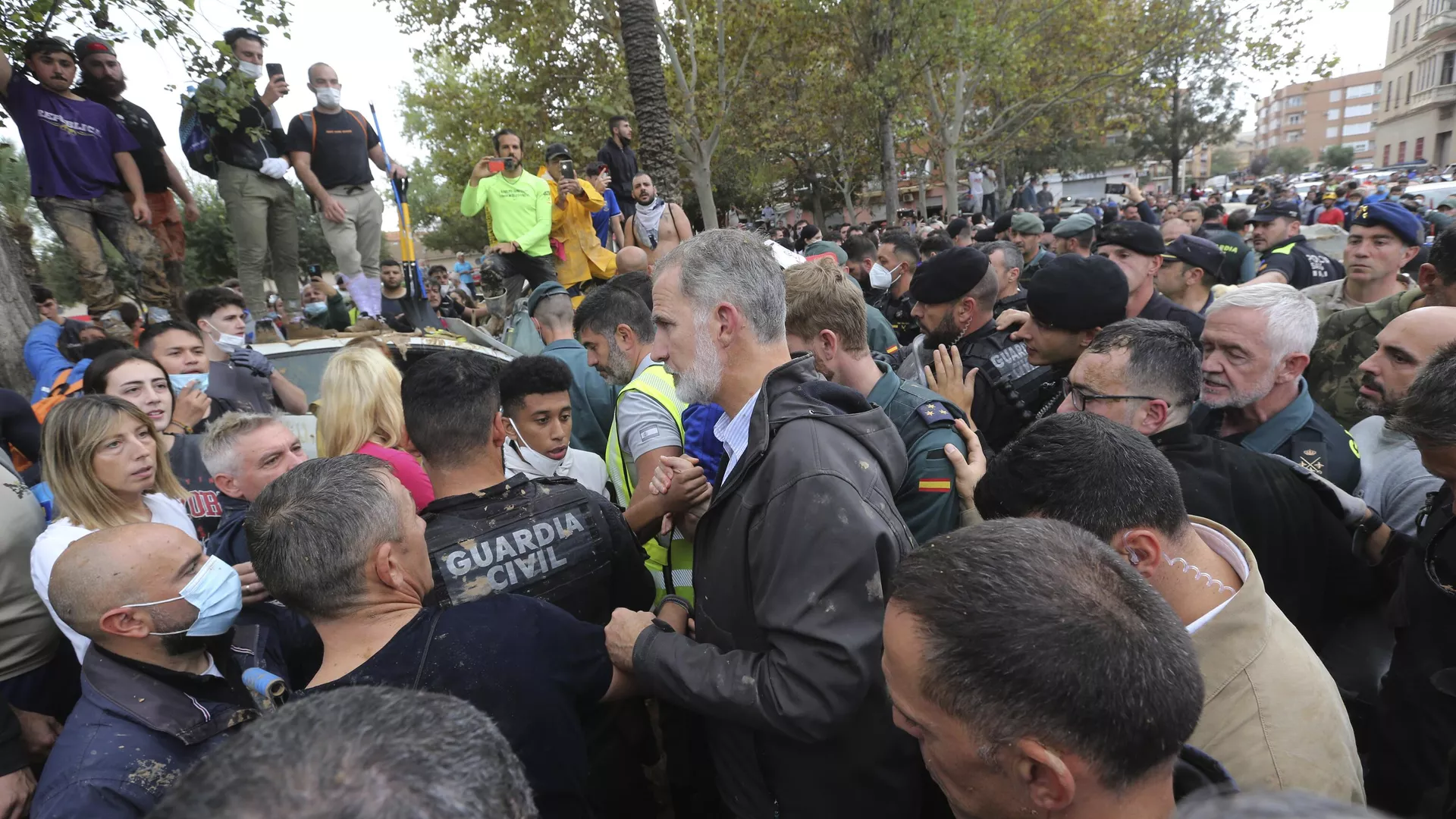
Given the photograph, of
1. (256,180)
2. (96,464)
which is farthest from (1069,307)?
(256,180)

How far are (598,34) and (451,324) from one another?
1262 centimetres

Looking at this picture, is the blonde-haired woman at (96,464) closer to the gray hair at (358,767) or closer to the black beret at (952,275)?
the gray hair at (358,767)

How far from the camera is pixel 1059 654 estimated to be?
3.74 feet

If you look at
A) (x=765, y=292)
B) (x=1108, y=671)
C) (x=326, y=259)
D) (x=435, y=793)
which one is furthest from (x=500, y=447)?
(x=326, y=259)

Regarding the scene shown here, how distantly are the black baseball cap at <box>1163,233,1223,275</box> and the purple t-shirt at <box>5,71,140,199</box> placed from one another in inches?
336

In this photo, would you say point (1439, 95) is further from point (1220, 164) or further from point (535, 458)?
point (535, 458)

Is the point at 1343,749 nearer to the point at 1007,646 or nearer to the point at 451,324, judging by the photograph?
the point at 1007,646

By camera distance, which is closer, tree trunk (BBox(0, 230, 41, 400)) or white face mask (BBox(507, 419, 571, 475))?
white face mask (BBox(507, 419, 571, 475))

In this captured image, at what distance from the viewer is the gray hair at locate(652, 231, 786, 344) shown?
2.20 meters

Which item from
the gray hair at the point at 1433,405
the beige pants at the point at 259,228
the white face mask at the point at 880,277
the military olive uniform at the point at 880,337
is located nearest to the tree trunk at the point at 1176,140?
the white face mask at the point at 880,277

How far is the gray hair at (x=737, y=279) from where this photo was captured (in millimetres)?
2197

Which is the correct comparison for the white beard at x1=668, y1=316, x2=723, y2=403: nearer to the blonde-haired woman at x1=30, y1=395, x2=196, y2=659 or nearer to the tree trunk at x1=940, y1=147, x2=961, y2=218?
the blonde-haired woman at x1=30, y1=395, x2=196, y2=659

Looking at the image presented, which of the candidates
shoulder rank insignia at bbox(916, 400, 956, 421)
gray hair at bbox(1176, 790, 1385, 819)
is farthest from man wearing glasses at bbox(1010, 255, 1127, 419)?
gray hair at bbox(1176, 790, 1385, 819)

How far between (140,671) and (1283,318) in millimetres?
4194
